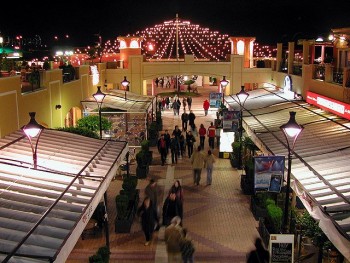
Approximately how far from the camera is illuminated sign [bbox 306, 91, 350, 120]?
571 inches

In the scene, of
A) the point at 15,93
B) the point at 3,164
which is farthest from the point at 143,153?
the point at 3,164

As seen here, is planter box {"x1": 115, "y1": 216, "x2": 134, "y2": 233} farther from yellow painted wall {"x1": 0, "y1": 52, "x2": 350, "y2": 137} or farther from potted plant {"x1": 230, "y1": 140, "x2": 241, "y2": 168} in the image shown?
potted plant {"x1": 230, "y1": 140, "x2": 241, "y2": 168}

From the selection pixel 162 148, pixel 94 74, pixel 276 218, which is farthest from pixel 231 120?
pixel 94 74

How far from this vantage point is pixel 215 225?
1232cm

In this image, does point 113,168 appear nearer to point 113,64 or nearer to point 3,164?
point 3,164

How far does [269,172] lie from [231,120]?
734 cm

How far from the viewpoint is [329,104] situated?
15.9 meters

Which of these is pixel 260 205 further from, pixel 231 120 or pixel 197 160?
pixel 231 120

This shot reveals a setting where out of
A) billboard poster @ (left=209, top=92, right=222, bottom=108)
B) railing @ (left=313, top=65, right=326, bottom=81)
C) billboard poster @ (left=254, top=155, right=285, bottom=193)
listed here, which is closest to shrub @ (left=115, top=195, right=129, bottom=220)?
Result: billboard poster @ (left=254, top=155, right=285, bottom=193)

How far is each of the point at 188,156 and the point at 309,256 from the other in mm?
11642

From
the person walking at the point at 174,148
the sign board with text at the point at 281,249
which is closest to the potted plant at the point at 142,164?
the person walking at the point at 174,148

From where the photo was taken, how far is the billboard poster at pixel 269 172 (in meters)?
11.0

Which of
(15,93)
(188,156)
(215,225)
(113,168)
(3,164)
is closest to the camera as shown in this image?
(3,164)

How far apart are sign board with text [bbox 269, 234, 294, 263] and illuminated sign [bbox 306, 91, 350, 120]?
23.0 feet
